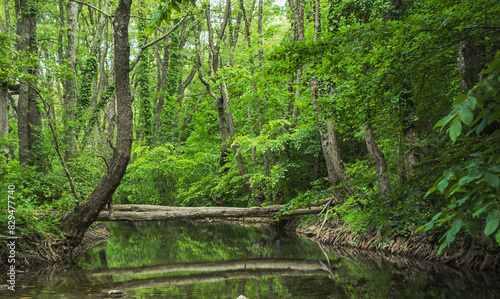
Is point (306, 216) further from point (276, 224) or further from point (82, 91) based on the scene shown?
point (82, 91)

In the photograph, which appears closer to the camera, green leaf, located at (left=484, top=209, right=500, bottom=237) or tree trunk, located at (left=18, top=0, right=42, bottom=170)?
green leaf, located at (left=484, top=209, right=500, bottom=237)

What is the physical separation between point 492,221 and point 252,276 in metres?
5.91

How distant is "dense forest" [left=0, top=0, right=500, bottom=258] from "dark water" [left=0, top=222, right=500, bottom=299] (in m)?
0.91

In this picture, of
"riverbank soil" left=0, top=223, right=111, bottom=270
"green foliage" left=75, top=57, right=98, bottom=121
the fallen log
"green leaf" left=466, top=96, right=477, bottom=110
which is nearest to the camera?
"green leaf" left=466, top=96, right=477, bottom=110

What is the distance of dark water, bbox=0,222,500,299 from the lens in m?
5.52

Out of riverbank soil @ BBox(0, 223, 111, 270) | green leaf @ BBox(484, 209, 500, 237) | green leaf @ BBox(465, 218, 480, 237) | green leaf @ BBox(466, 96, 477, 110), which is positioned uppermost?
green leaf @ BBox(466, 96, 477, 110)

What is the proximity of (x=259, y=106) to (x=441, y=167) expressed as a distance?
39.8 feet

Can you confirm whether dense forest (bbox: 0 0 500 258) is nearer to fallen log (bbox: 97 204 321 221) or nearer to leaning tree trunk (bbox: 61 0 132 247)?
leaning tree trunk (bbox: 61 0 132 247)

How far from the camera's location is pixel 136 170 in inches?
735

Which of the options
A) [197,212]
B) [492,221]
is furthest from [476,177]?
[197,212]

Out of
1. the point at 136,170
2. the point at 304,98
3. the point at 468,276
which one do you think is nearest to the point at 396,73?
the point at 468,276

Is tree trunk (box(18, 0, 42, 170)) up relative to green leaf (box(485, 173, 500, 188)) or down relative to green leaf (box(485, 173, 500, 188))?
up

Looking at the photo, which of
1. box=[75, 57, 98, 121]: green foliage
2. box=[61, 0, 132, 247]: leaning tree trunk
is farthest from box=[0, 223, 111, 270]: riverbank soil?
box=[75, 57, 98, 121]: green foliage

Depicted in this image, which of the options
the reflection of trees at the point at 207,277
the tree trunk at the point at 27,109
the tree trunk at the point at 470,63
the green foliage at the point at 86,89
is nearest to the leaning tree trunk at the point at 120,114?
the reflection of trees at the point at 207,277
